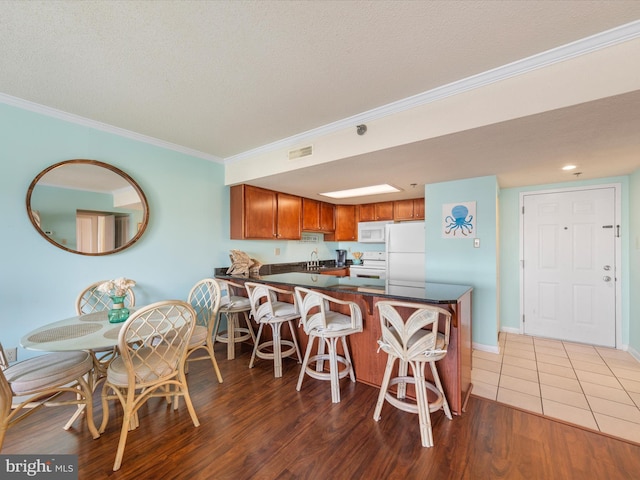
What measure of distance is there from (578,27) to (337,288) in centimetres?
218

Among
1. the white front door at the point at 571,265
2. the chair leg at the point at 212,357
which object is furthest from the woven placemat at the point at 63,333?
the white front door at the point at 571,265

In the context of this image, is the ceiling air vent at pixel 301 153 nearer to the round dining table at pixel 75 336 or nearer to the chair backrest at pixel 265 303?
the chair backrest at pixel 265 303

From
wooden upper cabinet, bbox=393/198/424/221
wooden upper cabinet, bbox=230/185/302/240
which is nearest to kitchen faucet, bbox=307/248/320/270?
wooden upper cabinet, bbox=230/185/302/240

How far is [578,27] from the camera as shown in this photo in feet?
4.49

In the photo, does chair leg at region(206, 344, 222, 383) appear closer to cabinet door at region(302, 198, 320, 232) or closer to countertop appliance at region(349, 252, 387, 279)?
cabinet door at region(302, 198, 320, 232)

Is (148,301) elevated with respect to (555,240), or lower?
lower

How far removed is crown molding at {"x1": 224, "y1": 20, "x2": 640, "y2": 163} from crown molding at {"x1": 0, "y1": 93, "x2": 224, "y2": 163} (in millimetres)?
1611

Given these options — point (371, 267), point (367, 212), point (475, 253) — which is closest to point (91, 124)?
point (367, 212)

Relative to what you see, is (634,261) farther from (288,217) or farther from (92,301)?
(92,301)

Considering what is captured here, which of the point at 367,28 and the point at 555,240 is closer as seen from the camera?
the point at 367,28

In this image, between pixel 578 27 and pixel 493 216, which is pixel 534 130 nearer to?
pixel 578 27

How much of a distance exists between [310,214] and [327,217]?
0.53 m

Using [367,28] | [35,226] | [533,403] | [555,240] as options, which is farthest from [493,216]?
[35,226]

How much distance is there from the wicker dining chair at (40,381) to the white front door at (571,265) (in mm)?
4994
